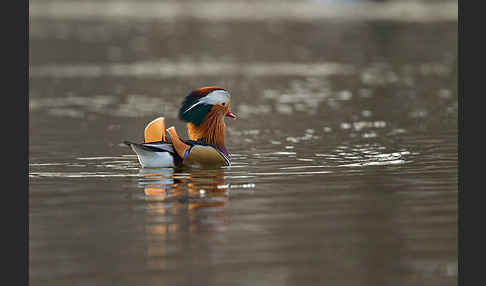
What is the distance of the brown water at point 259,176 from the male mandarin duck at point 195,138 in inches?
7.2

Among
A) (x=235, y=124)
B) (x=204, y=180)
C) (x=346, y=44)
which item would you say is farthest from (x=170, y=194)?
(x=346, y=44)

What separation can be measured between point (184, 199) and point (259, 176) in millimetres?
1981

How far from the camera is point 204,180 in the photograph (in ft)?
46.1

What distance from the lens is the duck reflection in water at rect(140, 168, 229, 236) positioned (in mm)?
11148

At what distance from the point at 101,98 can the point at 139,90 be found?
1745 millimetres

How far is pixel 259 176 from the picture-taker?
47.3ft

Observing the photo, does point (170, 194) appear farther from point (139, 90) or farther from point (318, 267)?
point (139, 90)

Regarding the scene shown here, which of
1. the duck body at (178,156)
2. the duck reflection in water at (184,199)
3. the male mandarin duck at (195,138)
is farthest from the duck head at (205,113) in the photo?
the duck reflection in water at (184,199)

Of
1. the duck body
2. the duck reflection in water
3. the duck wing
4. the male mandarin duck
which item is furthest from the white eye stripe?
the duck reflection in water

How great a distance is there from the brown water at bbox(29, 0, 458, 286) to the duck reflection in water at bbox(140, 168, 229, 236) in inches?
1.0

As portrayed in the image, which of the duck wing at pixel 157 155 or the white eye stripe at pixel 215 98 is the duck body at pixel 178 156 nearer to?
the duck wing at pixel 157 155

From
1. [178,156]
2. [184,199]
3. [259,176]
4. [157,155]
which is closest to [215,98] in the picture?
[178,156]

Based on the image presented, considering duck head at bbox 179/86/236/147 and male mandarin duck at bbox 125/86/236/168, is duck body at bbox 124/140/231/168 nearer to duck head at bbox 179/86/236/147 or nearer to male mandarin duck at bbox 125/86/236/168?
male mandarin duck at bbox 125/86/236/168

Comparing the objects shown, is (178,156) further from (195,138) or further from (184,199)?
(184,199)
